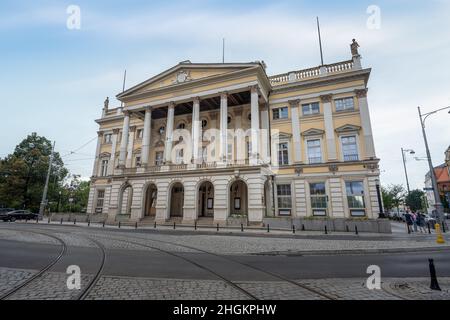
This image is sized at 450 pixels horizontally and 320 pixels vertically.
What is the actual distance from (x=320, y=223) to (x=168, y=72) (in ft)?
84.2

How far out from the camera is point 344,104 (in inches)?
1029

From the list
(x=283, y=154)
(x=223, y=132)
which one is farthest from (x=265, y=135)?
(x=223, y=132)

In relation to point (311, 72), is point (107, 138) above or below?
below

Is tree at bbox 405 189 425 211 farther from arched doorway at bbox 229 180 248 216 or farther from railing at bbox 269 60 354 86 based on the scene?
arched doorway at bbox 229 180 248 216

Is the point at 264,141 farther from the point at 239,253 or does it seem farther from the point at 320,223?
the point at 239,253

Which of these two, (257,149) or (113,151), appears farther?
(113,151)

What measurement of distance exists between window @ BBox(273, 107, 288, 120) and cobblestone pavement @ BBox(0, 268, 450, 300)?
24198mm

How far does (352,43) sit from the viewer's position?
87.9 feet

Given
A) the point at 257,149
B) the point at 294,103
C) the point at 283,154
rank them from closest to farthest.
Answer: the point at 257,149 → the point at 283,154 → the point at 294,103

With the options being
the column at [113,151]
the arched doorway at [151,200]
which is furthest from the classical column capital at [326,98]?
the column at [113,151]

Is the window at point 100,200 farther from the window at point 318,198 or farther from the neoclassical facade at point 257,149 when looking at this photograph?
the window at point 318,198

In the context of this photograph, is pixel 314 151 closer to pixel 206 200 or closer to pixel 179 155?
pixel 206 200

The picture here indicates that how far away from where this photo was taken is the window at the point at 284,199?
83.0 ft

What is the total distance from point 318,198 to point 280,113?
36.5 feet
